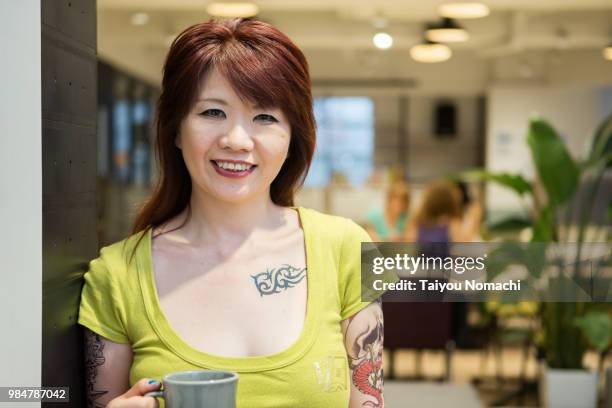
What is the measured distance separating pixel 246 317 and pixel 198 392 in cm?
31

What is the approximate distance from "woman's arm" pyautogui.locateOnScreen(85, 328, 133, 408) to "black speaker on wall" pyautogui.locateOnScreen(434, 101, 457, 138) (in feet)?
45.9

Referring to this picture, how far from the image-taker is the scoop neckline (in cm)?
130

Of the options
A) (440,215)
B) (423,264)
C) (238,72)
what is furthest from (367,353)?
(440,215)

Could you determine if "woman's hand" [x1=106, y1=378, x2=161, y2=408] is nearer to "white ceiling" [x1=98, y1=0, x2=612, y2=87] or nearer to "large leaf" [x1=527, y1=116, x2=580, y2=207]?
"large leaf" [x1=527, y1=116, x2=580, y2=207]

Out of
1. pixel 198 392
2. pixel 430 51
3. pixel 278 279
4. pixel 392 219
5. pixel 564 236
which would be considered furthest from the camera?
pixel 392 219

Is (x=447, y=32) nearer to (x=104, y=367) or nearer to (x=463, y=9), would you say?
(x=463, y=9)

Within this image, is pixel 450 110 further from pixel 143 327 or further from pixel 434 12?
pixel 143 327

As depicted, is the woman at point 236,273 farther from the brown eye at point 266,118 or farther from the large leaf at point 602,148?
the large leaf at point 602,148

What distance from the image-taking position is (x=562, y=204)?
464 cm

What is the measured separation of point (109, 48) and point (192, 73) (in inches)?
325

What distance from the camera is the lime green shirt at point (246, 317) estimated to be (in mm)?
1316

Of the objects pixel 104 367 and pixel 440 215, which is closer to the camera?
pixel 104 367

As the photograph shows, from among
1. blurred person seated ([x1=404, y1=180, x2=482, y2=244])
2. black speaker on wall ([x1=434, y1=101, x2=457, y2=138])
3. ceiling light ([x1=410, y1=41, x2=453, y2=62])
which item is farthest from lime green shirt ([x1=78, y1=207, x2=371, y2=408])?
black speaker on wall ([x1=434, y1=101, x2=457, y2=138])

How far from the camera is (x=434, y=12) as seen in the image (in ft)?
25.6
